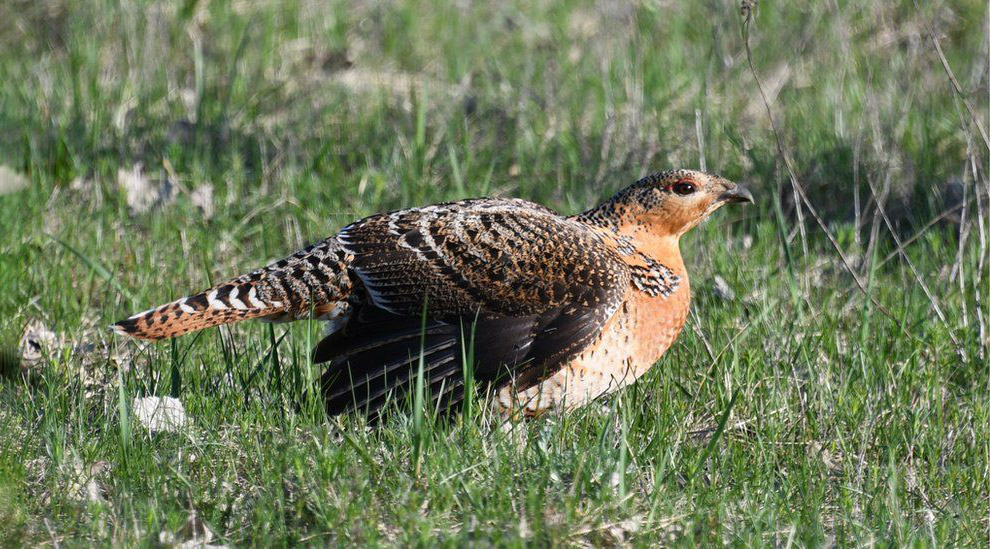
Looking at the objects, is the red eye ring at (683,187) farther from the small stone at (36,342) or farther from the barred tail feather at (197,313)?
the small stone at (36,342)

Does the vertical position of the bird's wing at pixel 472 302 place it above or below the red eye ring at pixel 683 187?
below

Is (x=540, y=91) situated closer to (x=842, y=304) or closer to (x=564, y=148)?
(x=564, y=148)

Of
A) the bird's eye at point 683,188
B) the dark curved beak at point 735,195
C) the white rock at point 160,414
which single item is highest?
the bird's eye at point 683,188

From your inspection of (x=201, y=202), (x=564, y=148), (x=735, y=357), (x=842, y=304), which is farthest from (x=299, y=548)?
(x=564, y=148)

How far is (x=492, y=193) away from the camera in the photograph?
689 cm

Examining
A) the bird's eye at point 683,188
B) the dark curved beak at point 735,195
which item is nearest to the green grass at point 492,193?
the dark curved beak at point 735,195

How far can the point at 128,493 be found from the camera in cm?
365

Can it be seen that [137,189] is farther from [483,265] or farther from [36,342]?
[483,265]

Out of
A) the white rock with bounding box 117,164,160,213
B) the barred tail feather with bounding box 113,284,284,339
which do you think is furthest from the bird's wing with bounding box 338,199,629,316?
the white rock with bounding box 117,164,160,213

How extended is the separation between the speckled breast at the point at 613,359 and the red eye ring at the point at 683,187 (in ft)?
1.64

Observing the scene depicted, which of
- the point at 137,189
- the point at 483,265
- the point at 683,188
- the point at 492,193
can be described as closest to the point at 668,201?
the point at 683,188

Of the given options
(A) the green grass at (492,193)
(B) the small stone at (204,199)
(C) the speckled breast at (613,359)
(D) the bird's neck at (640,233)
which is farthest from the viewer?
(B) the small stone at (204,199)

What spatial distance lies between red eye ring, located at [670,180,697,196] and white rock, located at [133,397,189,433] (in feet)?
6.88

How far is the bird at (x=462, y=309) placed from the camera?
14.2 feet
